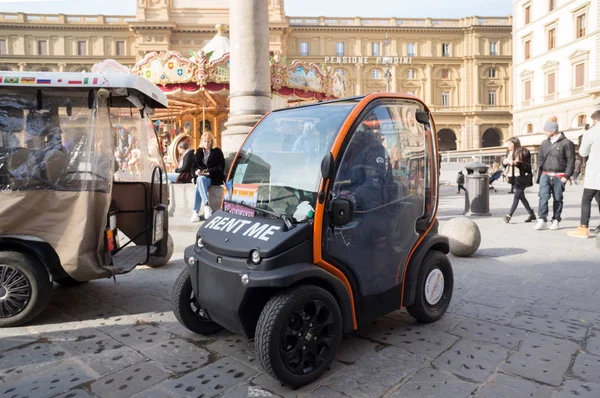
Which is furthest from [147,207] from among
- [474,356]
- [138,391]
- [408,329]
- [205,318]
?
[474,356]

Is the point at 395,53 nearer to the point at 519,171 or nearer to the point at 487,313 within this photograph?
the point at 519,171

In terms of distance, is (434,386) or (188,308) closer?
(434,386)

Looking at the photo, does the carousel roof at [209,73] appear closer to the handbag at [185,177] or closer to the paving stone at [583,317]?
the handbag at [185,177]

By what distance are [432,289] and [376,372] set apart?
1.07m

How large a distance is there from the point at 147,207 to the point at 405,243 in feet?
9.41

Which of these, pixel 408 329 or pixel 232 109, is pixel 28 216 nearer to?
pixel 408 329

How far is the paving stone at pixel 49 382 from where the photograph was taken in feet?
8.99

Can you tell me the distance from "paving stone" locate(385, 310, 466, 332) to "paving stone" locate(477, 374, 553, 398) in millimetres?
853

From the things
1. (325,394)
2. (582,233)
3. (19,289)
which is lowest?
(325,394)

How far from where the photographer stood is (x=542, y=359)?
311 cm

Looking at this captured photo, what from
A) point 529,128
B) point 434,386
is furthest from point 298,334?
point 529,128

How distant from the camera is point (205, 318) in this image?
11.6ft

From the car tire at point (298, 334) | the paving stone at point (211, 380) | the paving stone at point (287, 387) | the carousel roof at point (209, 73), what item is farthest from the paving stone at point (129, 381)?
the carousel roof at point (209, 73)

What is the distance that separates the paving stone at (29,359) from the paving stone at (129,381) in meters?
0.51
